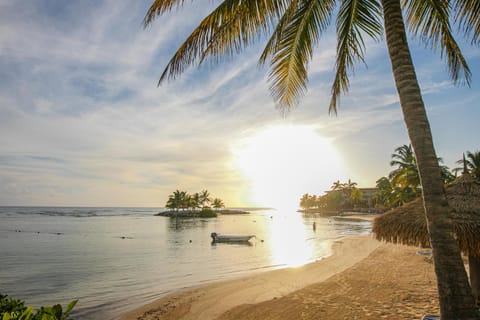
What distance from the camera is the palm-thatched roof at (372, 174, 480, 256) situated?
5145 mm

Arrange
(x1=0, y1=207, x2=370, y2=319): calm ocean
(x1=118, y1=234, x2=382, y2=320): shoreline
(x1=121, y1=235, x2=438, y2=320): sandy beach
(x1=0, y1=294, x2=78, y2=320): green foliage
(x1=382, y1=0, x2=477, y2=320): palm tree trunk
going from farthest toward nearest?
(x1=0, y1=207, x2=370, y2=319): calm ocean < (x1=118, y1=234, x2=382, y2=320): shoreline < (x1=121, y1=235, x2=438, y2=320): sandy beach < (x1=382, y1=0, x2=477, y2=320): palm tree trunk < (x1=0, y1=294, x2=78, y2=320): green foliage

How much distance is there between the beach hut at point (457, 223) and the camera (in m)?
5.15

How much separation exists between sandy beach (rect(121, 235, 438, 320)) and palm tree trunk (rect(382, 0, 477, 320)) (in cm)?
438

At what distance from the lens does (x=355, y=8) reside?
5094mm

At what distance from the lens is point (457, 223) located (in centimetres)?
525

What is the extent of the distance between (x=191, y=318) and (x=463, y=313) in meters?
7.50

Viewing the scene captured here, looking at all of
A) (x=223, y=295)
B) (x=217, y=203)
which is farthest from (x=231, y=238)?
(x=217, y=203)

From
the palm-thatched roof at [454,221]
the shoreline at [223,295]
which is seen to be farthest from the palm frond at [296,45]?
the shoreline at [223,295]

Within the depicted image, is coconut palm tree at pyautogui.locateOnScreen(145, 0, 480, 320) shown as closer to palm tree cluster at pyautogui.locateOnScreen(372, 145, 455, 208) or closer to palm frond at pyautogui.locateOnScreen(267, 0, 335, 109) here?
palm frond at pyautogui.locateOnScreen(267, 0, 335, 109)

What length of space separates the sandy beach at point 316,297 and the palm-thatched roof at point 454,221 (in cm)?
224

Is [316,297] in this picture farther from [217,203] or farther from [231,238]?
[217,203]

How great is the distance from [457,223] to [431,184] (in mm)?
2614

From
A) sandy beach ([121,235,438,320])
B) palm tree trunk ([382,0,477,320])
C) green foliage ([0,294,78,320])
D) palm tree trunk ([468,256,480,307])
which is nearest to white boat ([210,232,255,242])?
sandy beach ([121,235,438,320])

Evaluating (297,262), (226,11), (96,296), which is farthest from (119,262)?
(226,11)
